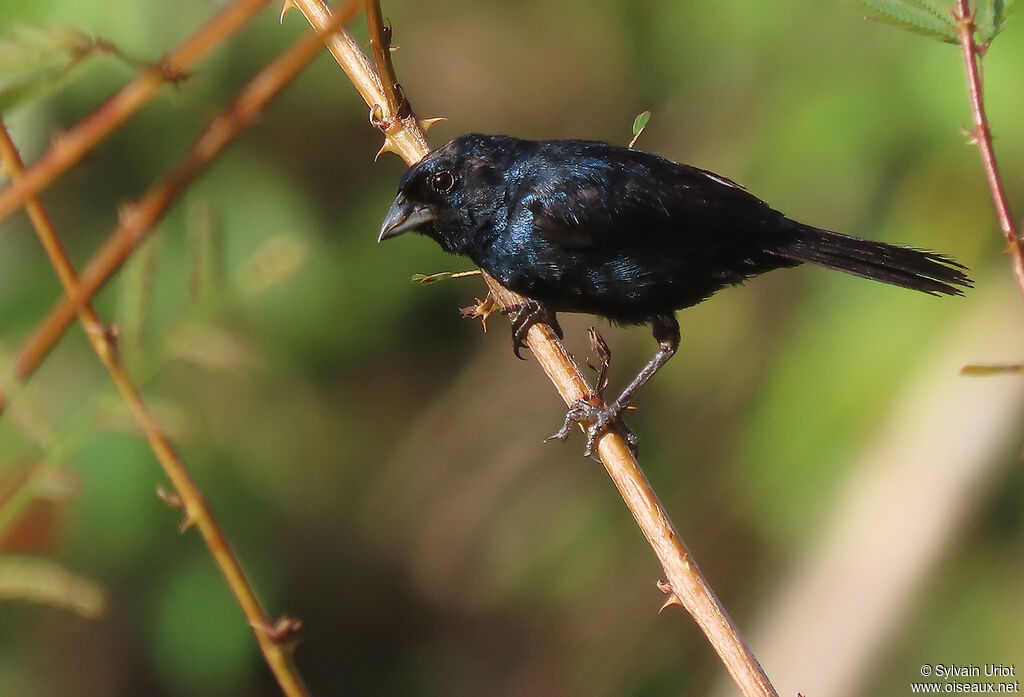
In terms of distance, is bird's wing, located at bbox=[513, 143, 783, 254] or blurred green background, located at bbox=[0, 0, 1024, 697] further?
blurred green background, located at bbox=[0, 0, 1024, 697]

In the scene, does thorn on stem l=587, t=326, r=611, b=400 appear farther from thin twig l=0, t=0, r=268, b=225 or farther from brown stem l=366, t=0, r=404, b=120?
thin twig l=0, t=0, r=268, b=225

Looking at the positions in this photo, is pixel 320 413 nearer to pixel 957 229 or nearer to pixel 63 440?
pixel 957 229

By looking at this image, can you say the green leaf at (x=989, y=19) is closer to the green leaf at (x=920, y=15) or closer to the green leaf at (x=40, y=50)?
the green leaf at (x=920, y=15)

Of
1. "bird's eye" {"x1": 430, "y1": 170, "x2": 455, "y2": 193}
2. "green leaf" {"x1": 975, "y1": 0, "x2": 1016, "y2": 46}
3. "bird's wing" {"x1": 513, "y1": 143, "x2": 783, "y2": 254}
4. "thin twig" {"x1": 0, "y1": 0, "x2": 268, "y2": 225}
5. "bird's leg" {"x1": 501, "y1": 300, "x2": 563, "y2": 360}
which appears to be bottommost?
"thin twig" {"x1": 0, "y1": 0, "x2": 268, "y2": 225}

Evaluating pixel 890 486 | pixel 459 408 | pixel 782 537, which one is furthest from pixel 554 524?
pixel 890 486

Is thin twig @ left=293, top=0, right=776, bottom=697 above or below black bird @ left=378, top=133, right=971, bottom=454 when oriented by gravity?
below

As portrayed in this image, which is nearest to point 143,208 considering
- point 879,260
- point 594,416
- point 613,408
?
point 594,416

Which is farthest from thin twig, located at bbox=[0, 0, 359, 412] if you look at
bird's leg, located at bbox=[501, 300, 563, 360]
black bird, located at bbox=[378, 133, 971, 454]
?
black bird, located at bbox=[378, 133, 971, 454]
